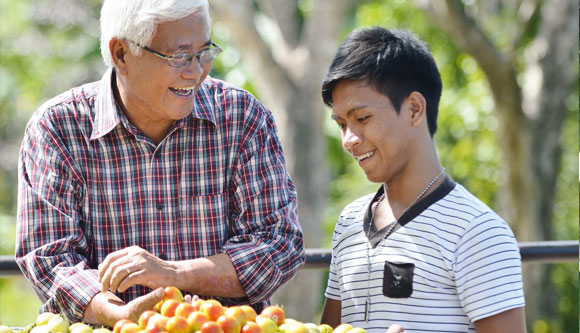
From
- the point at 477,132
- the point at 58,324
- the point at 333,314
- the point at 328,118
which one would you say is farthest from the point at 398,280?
the point at 328,118

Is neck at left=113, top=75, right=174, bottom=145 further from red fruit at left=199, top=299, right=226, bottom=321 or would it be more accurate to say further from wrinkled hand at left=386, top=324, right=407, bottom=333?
wrinkled hand at left=386, top=324, right=407, bottom=333

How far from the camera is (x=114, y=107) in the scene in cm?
251

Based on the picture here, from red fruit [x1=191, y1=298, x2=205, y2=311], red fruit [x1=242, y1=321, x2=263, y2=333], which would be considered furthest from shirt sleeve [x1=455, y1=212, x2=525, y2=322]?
red fruit [x1=191, y1=298, x2=205, y2=311]

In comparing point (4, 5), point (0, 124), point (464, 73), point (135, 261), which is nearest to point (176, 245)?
point (135, 261)

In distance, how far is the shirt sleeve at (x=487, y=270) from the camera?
6.97 feet

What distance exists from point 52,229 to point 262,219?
0.57m

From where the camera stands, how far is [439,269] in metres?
2.20

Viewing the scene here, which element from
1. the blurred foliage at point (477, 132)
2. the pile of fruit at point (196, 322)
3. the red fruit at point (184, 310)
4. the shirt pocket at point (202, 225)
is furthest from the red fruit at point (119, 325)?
the blurred foliage at point (477, 132)

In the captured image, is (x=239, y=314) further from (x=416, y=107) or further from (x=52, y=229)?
(x=416, y=107)

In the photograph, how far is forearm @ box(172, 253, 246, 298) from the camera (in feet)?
7.54

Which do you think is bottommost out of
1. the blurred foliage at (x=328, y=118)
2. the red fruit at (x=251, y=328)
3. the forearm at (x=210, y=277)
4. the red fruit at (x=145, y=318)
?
the red fruit at (x=251, y=328)

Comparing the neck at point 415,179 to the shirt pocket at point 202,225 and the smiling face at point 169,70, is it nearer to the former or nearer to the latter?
the shirt pocket at point 202,225

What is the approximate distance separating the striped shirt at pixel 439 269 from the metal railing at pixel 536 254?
0.85 meters

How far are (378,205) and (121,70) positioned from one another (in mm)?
821
